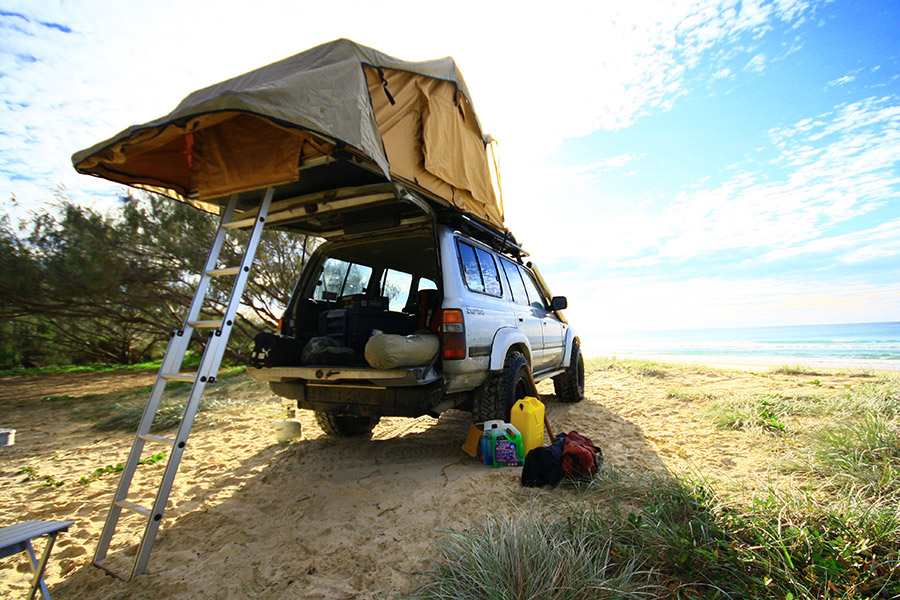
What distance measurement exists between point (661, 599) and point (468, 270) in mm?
2769

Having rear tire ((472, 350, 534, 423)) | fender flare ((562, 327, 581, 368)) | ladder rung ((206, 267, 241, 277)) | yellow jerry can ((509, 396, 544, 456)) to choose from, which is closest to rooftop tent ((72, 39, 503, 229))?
ladder rung ((206, 267, 241, 277))

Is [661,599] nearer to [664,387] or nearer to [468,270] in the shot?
[468,270]

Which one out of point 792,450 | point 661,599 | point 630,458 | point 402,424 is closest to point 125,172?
point 402,424

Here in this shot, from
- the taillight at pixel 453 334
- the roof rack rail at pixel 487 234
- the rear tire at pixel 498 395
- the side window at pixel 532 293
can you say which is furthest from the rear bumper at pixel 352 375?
the side window at pixel 532 293

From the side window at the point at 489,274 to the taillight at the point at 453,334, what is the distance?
834 mm

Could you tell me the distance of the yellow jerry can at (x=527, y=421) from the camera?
3873mm

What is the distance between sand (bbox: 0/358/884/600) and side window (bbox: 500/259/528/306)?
153 cm

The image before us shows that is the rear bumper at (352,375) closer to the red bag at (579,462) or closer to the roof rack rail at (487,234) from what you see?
the red bag at (579,462)

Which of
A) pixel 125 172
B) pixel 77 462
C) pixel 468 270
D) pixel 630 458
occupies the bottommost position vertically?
pixel 77 462

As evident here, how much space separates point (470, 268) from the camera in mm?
4156

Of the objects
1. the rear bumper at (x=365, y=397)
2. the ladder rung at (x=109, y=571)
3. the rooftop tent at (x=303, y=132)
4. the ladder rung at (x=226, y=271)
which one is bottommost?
the ladder rung at (x=109, y=571)

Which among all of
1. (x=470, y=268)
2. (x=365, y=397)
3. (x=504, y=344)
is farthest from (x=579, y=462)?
(x=470, y=268)

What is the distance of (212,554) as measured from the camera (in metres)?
2.57

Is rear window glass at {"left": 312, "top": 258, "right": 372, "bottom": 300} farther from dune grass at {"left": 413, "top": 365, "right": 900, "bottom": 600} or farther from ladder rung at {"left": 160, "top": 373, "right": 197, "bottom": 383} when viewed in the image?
dune grass at {"left": 413, "top": 365, "right": 900, "bottom": 600}
